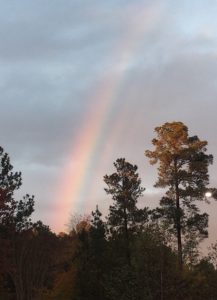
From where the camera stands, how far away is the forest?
37.4 meters

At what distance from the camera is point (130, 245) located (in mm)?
61000

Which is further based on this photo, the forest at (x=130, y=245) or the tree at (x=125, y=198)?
the tree at (x=125, y=198)

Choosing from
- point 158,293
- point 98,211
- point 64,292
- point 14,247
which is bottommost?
point 158,293

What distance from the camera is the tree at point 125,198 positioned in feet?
219

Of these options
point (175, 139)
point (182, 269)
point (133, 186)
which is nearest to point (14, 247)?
point (133, 186)

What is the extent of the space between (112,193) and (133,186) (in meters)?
2.45

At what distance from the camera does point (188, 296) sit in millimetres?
38750

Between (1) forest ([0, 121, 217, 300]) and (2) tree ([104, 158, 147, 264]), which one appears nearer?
(1) forest ([0, 121, 217, 300])

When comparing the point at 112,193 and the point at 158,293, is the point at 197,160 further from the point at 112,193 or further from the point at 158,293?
the point at 158,293

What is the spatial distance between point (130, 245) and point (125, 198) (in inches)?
286

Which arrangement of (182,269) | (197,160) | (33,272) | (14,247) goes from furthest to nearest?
(33,272) < (14,247) < (197,160) < (182,269)

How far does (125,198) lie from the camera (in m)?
66.9

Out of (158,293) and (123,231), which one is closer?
(158,293)

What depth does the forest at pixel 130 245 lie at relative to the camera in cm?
3741
